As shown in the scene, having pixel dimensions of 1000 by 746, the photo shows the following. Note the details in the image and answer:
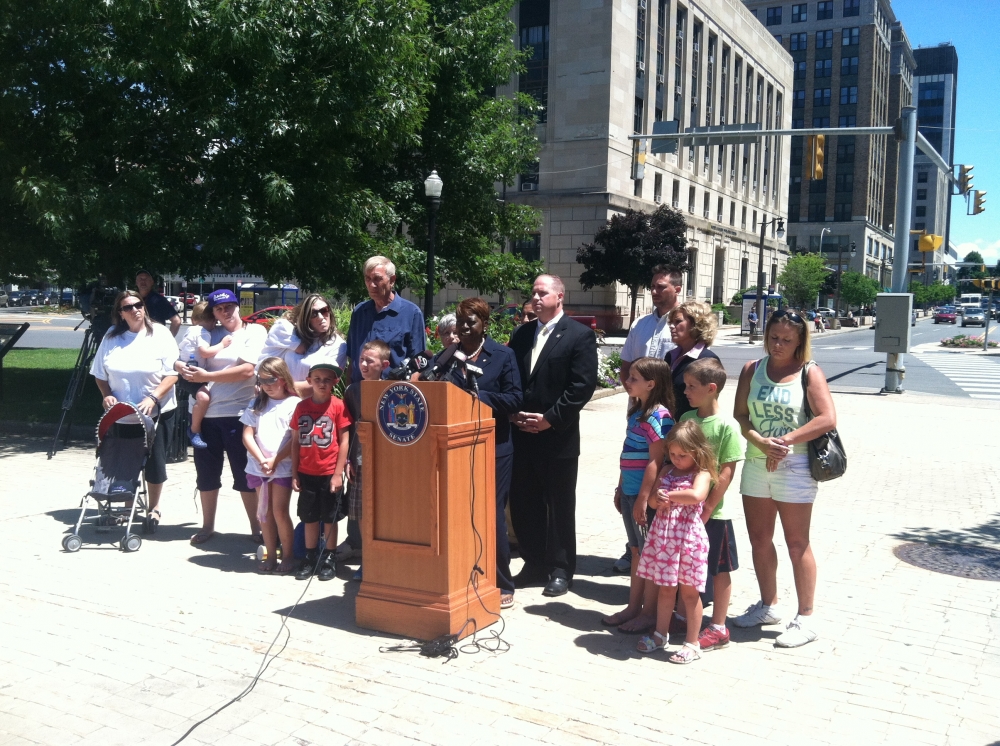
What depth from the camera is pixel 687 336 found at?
5.57 metres

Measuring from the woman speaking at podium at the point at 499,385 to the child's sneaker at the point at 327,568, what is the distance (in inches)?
50.2

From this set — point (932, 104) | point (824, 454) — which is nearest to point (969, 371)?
point (824, 454)

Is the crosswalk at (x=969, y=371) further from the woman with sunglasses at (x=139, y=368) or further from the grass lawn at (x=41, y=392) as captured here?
the woman with sunglasses at (x=139, y=368)

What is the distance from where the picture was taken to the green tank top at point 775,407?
16.4 ft

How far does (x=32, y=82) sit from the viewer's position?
38.2 ft

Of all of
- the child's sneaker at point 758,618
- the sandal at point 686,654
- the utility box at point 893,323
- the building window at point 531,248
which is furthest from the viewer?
the building window at point 531,248

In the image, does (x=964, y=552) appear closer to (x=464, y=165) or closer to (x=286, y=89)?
(x=286, y=89)

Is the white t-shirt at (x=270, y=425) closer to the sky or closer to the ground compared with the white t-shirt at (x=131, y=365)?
closer to the ground

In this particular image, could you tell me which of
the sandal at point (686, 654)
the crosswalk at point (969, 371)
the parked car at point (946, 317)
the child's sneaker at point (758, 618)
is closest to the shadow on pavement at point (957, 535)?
the child's sneaker at point (758, 618)

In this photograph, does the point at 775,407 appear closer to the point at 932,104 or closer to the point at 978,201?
the point at 978,201

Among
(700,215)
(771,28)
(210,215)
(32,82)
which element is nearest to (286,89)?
(210,215)

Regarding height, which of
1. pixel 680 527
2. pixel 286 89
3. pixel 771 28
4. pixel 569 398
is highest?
pixel 771 28

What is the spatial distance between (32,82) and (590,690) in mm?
11161

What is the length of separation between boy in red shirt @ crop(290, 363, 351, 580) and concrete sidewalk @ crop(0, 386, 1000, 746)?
50 centimetres
